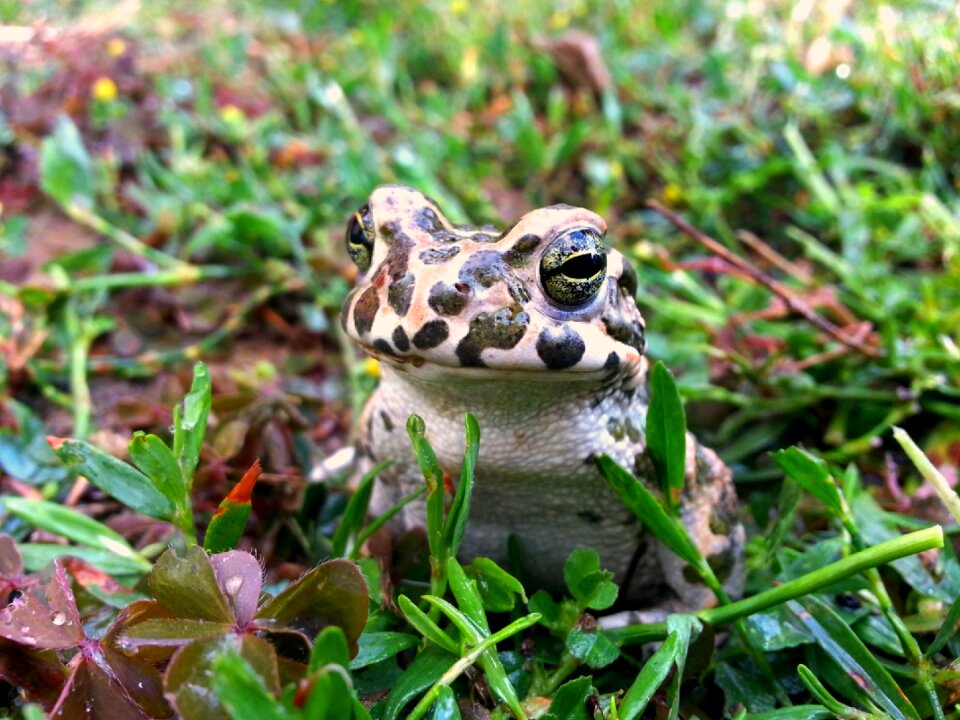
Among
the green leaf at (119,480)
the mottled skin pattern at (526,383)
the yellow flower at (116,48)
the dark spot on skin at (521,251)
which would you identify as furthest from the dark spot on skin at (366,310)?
the yellow flower at (116,48)

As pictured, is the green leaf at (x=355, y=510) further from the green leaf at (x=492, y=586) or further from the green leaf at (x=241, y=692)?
the green leaf at (x=241, y=692)

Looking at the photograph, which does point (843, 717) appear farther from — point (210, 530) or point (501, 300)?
point (210, 530)

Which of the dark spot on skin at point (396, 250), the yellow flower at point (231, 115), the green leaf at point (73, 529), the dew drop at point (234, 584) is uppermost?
the dark spot on skin at point (396, 250)

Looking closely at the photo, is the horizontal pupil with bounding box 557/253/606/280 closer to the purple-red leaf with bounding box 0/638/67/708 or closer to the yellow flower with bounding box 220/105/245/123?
the purple-red leaf with bounding box 0/638/67/708

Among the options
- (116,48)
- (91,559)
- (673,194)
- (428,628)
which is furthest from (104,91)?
(428,628)

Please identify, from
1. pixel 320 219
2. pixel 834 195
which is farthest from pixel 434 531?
pixel 834 195

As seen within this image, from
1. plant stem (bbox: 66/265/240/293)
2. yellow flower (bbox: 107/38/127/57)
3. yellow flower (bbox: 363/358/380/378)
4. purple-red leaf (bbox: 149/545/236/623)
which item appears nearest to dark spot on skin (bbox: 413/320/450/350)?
purple-red leaf (bbox: 149/545/236/623)
